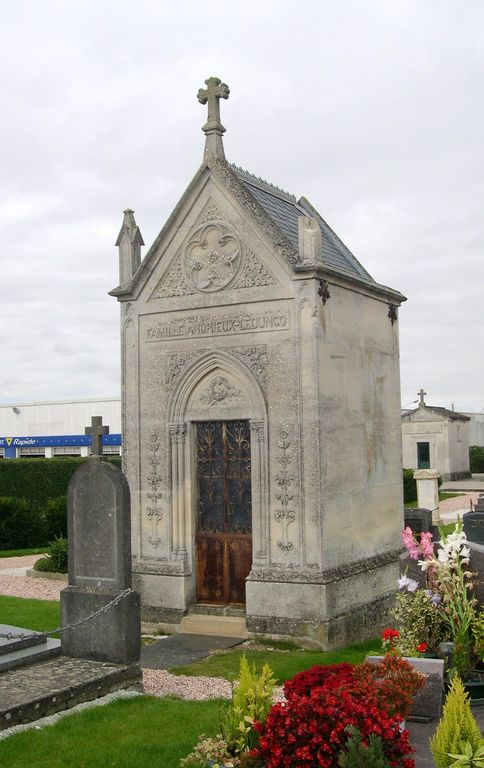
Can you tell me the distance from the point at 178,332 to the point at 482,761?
8.81 metres

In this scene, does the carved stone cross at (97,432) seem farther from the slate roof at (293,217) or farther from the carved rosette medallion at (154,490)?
the slate roof at (293,217)

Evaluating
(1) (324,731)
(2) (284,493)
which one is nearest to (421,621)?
(1) (324,731)

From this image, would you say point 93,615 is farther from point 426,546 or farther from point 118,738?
point 426,546

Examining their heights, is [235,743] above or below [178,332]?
below

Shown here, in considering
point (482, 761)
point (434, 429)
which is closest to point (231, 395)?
point (482, 761)

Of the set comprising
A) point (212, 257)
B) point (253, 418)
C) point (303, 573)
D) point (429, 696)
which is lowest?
point (429, 696)

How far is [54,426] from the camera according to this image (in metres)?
50.2

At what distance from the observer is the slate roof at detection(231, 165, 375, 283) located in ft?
42.4

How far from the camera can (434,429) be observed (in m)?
42.8

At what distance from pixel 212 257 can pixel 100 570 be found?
5297 millimetres

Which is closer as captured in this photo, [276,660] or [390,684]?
[390,684]

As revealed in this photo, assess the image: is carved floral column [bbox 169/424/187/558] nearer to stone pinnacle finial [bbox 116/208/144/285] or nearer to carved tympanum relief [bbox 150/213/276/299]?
carved tympanum relief [bbox 150/213/276/299]

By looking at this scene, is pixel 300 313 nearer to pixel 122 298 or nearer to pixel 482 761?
pixel 122 298

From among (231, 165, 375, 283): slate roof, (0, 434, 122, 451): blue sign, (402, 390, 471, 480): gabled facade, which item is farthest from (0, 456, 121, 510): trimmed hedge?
(402, 390, 471, 480): gabled facade
